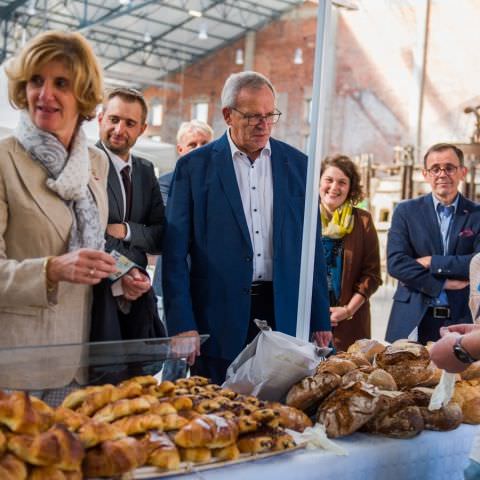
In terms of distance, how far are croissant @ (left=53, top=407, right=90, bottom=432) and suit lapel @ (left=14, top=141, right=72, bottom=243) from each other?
543mm

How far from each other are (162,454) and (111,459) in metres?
0.11

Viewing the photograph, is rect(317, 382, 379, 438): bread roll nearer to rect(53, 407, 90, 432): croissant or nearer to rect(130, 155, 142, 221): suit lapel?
rect(53, 407, 90, 432): croissant

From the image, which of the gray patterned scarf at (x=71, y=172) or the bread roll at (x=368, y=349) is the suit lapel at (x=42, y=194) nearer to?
the gray patterned scarf at (x=71, y=172)

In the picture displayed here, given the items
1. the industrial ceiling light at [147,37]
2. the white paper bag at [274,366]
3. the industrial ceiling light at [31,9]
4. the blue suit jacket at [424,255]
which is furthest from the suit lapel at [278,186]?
the industrial ceiling light at [147,37]

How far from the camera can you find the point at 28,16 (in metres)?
16.5

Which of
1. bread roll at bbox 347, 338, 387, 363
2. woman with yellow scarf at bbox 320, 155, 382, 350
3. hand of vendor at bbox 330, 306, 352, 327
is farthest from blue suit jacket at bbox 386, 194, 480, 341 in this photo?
bread roll at bbox 347, 338, 387, 363

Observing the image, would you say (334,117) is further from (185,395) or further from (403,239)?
(185,395)

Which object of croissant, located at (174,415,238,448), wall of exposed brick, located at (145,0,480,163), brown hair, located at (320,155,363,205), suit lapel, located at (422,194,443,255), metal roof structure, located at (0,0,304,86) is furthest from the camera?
metal roof structure, located at (0,0,304,86)

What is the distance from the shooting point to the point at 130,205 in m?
2.39

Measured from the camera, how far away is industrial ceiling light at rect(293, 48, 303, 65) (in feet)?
58.3

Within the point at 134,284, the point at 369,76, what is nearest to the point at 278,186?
the point at 134,284

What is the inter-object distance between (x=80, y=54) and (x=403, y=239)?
2.22 metres

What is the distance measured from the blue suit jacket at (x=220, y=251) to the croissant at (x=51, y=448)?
3.59 ft

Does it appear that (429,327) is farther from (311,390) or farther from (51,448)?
(51,448)
